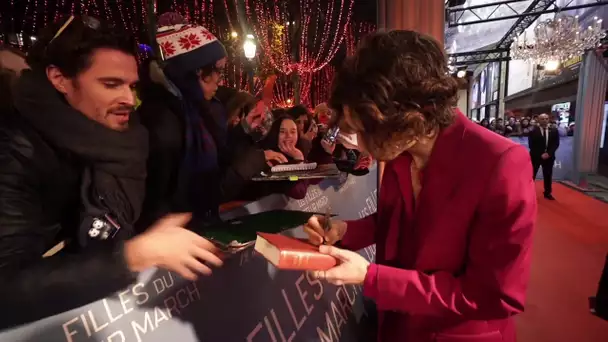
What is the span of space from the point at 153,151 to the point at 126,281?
1.61 feet

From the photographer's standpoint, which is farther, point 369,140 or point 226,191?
point 226,191

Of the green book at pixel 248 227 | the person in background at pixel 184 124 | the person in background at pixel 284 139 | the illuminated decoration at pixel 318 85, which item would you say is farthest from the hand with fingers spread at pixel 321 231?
the illuminated decoration at pixel 318 85

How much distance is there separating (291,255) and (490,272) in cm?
46

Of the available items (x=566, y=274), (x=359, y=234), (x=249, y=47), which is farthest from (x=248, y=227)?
(x=566, y=274)

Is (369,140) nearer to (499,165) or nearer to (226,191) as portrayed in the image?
(499,165)

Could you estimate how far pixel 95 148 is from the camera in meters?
0.92

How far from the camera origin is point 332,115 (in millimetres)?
1009

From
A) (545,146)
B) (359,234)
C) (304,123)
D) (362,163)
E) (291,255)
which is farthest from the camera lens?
(545,146)

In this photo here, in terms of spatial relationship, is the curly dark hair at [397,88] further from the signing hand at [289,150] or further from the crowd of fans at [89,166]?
the signing hand at [289,150]

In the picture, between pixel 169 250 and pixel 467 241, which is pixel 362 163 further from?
pixel 169 250

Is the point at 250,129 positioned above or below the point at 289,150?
above

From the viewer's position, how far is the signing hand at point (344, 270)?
2.88ft

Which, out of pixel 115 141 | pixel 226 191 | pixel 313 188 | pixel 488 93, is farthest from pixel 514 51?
pixel 488 93

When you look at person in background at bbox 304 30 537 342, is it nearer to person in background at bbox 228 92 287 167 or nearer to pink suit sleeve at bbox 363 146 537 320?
pink suit sleeve at bbox 363 146 537 320
